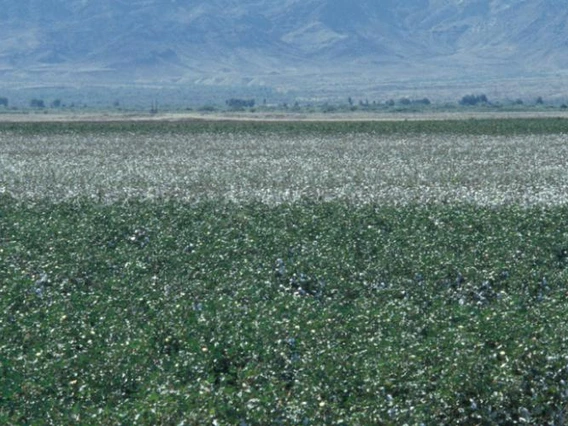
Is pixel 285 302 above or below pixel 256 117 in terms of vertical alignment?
above

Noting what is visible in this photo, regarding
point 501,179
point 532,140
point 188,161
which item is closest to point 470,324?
point 501,179

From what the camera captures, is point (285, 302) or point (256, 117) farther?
point (256, 117)

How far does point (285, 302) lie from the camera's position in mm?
13375

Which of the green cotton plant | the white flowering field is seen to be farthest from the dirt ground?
the green cotton plant

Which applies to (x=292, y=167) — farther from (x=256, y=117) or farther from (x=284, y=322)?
(x=256, y=117)

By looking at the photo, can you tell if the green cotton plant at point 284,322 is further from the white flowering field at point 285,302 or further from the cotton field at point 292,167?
the cotton field at point 292,167

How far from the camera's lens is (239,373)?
10.7 meters

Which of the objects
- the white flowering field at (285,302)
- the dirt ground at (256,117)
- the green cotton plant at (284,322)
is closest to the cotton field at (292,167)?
the white flowering field at (285,302)

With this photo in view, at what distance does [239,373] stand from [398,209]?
40.7 ft

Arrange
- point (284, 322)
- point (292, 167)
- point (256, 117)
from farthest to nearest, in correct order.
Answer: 1. point (256, 117)
2. point (292, 167)
3. point (284, 322)

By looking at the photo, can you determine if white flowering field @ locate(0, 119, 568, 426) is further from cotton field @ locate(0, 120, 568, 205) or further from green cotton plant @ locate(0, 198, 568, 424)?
cotton field @ locate(0, 120, 568, 205)

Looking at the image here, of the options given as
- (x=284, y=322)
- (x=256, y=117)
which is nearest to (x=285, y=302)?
(x=284, y=322)

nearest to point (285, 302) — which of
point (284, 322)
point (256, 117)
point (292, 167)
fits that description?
point (284, 322)

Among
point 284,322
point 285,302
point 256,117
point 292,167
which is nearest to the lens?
point 284,322
